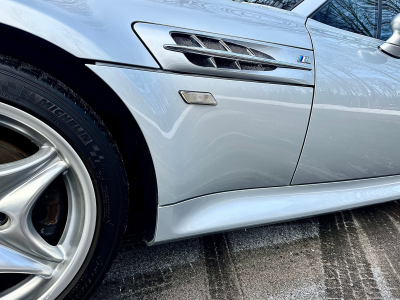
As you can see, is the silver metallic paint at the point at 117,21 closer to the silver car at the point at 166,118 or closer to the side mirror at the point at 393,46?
the silver car at the point at 166,118

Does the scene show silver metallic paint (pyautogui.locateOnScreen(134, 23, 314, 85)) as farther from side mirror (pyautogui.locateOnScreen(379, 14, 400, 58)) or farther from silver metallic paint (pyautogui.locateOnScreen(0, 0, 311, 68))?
side mirror (pyautogui.locateOnScreen(379, 14, 400, 58))

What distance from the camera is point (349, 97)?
1.47 meters

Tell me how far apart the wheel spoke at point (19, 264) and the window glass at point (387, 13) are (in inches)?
64.4

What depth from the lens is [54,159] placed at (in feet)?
3.63

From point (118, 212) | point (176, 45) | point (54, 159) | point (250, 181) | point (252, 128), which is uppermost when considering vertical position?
point (176, 45)

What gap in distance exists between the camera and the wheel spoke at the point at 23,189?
41.9 inches

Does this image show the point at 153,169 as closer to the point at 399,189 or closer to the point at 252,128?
the point at 252,128

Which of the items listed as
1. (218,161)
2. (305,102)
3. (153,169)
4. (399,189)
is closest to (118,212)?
(153,169)

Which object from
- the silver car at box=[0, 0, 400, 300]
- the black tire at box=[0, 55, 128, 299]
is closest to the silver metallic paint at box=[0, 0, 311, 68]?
the silver car at box=[0, 0, 400, 300]

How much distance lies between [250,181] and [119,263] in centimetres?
67

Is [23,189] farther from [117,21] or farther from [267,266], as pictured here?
[267,266]

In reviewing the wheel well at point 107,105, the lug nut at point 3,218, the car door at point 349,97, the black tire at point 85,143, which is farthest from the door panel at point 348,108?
the lug nut at point 3,218

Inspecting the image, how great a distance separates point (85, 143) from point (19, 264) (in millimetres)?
415

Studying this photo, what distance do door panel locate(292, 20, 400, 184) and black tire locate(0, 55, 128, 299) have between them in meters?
0.74
